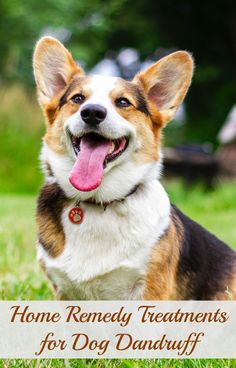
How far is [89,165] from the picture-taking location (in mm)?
3273

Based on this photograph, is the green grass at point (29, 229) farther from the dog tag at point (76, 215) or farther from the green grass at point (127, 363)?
the green grass at point (127, 363)

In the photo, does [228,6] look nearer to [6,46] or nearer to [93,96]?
[6,46]

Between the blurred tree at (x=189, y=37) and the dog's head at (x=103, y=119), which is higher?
the dog's head at (x=103, y=119)

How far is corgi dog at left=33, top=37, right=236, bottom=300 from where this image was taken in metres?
3.26

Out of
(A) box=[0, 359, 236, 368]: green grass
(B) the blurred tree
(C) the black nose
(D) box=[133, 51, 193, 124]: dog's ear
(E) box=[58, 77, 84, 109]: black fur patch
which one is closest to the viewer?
(A) box=[0, 359, 236, 368]: green grass

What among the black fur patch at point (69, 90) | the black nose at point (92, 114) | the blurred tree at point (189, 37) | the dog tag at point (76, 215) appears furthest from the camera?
the blurred tree at point (189, 37)

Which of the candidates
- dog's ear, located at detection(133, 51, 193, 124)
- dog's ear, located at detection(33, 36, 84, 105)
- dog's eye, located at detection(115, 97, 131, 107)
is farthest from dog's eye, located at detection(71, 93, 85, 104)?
dog's ear, located at detection(133, 51, 193, 124)

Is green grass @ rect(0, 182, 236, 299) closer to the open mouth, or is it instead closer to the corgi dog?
the corgi dog

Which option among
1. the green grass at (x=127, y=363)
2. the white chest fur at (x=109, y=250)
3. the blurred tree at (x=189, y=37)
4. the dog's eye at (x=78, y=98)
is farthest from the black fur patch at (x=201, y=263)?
the blurred tree at (x=189, y=37)

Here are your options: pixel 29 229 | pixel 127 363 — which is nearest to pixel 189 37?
pixel 29 229

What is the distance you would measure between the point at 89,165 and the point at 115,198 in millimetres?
246

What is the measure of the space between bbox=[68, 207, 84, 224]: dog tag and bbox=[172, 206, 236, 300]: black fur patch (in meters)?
0.51

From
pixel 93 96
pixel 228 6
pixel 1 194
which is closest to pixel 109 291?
pixel 93 96

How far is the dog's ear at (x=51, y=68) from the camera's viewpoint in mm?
3723
